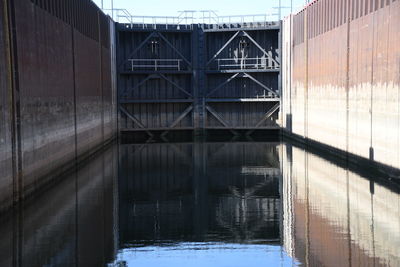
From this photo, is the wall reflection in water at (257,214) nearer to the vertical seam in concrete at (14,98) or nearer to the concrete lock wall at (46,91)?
the concrete lock wall at (46,91)

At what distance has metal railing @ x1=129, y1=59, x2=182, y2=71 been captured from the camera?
41.9 meters

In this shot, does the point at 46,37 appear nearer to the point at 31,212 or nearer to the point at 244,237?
the point at 31,212

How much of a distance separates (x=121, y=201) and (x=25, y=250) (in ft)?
19.5

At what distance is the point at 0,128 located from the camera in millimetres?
14758

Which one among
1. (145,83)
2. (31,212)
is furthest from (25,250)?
(145,83)

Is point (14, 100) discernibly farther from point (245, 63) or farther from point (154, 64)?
point (245, 63)

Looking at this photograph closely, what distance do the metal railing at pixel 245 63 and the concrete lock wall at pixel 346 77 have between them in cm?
159

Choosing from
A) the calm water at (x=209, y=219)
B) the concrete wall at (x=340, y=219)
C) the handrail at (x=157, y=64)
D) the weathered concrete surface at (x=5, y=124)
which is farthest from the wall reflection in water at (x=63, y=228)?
the handrail at (x=157, y=64)

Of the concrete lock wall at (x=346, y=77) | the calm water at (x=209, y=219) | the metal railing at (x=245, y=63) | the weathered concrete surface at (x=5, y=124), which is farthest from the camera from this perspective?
the metal railing at (x=245, y=63)

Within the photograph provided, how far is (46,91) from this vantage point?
68.5 feet

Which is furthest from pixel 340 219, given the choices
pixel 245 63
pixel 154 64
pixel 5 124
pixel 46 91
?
pixel 154 64

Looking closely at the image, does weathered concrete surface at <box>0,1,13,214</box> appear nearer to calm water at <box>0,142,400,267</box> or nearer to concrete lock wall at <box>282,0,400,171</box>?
calm water at <box>0,142,400,267</box>

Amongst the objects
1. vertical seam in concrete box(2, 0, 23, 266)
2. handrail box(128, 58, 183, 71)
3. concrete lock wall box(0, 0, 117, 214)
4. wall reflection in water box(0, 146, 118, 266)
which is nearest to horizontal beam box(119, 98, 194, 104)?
handrail box(128, 58, 183, 71)

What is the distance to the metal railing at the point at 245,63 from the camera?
41969mm
